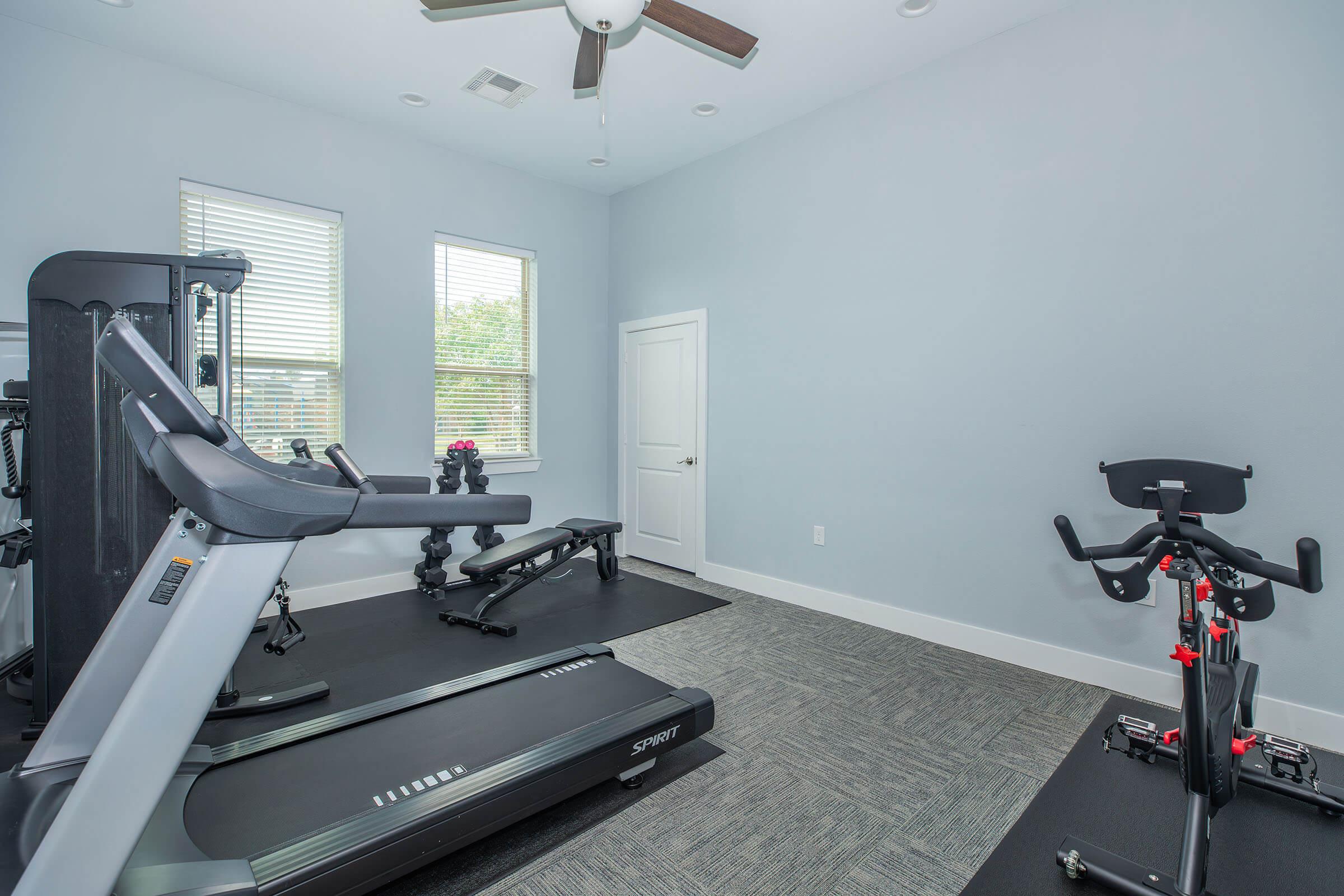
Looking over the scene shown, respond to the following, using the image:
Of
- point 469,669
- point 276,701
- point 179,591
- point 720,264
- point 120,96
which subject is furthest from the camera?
point 720,264

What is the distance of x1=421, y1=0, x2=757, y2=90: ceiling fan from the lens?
2305mm

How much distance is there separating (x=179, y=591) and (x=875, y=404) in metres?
3.27

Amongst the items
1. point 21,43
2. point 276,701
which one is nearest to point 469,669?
point 276,701

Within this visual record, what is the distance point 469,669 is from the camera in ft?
9.91

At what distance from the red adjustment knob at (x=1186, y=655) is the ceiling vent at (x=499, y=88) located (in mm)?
3869

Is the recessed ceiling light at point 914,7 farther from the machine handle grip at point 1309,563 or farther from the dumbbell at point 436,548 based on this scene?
the dumbbell at point 436,548

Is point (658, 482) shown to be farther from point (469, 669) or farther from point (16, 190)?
point (16, 190)

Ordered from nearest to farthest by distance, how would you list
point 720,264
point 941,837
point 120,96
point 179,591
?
1. point 179,591
2. point 941,837
3. point 120,96
4. point 720,264

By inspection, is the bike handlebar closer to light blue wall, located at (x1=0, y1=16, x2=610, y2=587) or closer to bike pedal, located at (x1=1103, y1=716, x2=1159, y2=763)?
bike pedal, located at (x1=1103, y1=716, x2=1159, y2=763)

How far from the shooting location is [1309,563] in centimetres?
148

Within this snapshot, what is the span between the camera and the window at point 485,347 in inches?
181

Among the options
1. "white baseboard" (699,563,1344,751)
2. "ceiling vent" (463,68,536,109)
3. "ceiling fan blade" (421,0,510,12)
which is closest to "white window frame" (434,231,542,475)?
"ceiling vent" (463,68,536,109)

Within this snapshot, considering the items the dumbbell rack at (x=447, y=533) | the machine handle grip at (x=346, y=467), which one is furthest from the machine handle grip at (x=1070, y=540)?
the dumbbell rack at (x=447, y=533)

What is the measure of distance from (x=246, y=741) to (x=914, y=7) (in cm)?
392
